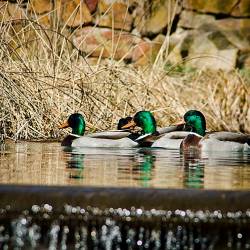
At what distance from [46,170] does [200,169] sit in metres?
0.98

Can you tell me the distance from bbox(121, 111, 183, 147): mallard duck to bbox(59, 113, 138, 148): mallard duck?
0.60 feet

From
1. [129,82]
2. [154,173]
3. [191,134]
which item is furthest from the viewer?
[129,82]

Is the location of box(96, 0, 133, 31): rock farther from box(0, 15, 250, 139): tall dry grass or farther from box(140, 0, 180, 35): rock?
box(0, 15, 250, 139): tall dry grass

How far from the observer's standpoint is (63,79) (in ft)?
33.2

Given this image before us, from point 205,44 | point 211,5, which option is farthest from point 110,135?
point 211,5

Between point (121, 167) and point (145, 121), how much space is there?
11.1 ft

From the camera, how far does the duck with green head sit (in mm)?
8859

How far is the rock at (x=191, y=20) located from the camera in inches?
660

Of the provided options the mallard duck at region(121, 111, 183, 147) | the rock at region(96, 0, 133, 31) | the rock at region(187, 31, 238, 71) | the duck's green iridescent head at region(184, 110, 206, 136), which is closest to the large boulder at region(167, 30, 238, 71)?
the rock at region(187, 31, 238, 71)

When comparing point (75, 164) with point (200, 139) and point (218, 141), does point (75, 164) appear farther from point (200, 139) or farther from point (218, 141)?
point (200, 139)

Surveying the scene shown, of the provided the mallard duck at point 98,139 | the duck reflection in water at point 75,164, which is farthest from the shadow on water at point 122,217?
the mallard duck at point 98,139

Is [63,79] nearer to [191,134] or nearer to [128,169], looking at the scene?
[191,134]

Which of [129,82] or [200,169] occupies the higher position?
[129,82]

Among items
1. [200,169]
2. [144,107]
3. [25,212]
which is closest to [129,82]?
[144,107]
